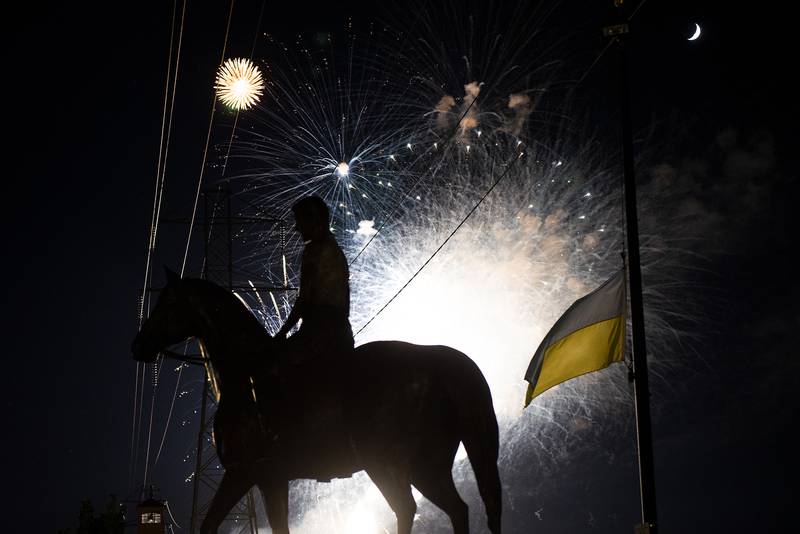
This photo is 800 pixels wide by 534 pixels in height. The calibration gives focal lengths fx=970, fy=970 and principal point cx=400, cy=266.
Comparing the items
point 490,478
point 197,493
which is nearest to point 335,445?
point 490,478

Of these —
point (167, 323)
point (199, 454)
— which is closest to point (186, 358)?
point (167, 323)

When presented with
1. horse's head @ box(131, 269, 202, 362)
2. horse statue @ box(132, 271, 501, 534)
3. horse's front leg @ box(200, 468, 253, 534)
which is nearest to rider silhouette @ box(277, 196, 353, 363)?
horse statue @ box(132, 271, 501, 534)

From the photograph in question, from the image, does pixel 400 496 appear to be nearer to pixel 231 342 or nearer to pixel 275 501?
pixel 275 501

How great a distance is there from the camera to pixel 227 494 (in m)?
8.37

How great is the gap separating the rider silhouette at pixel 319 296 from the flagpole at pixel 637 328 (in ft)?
10.1

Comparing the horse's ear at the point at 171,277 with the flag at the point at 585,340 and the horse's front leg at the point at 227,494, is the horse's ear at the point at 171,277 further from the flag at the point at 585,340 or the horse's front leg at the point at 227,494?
the flag at the point at 585,340

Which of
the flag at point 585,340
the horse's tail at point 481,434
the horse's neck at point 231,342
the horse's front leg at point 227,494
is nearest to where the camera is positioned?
the horse's front leg at point 227,494

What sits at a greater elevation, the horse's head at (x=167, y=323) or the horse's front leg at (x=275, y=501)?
the horse's head at (x=167, y=323)

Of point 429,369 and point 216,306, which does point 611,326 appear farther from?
point 216,306

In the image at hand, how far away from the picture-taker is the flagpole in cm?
973

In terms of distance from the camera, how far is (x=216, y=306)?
859cm

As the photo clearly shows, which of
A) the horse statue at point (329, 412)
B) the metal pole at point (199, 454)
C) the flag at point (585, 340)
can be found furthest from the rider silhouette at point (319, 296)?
the metal pole at point (199, 454)

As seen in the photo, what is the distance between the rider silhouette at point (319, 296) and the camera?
860 centimetres

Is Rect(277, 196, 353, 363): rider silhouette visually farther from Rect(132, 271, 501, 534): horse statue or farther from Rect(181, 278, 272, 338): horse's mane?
Rect(181, 278, 272, 338): horse's mane
